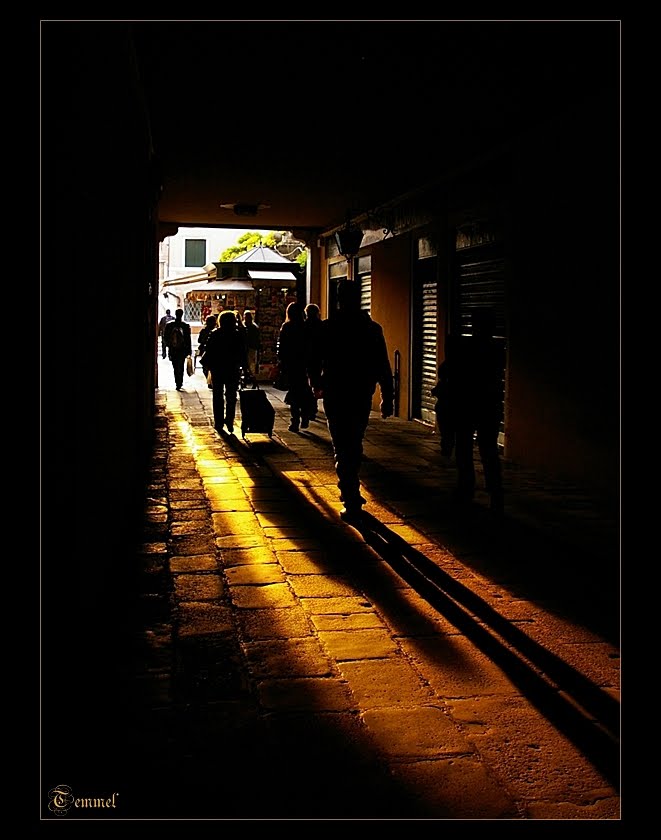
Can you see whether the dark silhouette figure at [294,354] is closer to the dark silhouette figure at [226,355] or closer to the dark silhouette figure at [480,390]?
the dark silhouette figure at [226,355]

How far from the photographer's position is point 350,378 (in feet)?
22.9

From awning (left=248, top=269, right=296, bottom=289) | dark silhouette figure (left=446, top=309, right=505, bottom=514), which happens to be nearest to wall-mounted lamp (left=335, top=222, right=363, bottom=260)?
awning (left=248, top=269, right=296, bottom=289)

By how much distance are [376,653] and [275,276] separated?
1881cm

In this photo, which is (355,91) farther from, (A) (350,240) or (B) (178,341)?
(B) (178,341)

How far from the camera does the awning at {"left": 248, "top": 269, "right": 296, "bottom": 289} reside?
73.0ft

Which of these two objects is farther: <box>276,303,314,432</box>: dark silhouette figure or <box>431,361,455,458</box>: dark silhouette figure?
<box>276,303,314,432</box>: dark silhouette figure

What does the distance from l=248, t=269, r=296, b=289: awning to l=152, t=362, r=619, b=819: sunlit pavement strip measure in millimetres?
14914

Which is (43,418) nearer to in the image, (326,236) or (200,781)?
(200,781)

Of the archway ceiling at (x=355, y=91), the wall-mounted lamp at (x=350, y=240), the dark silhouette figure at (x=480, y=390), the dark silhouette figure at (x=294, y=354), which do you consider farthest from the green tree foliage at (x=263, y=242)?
the dark silhouette figure at (x=480, y=390)

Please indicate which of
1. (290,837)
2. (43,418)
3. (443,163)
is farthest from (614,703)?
(443,163)

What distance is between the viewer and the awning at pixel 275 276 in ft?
73.0

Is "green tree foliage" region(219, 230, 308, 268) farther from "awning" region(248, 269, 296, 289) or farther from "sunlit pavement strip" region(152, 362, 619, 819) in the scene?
"sunlit pavement strip" region(152, 362, 619, 819)

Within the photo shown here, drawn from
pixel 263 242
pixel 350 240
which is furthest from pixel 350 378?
pixel 263 242

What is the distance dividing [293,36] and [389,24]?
0.78m
